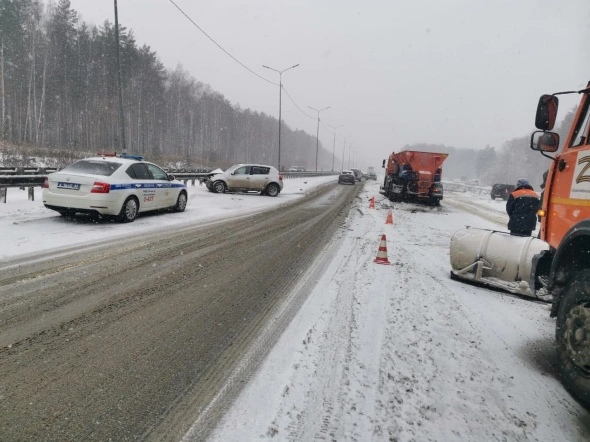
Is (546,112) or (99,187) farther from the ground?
(546,112)

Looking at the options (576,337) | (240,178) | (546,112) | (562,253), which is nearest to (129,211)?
(546,112)

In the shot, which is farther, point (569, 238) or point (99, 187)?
point (99, 187)

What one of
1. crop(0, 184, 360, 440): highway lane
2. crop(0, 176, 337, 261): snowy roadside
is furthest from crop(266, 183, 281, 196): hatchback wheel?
crop(0, 184, 360, 440): highway lane

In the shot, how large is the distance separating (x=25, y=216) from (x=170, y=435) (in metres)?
9.73

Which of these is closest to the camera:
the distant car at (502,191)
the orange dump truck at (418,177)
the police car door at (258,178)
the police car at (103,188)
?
the police car at (103,188)

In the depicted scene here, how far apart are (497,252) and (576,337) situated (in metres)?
2.99

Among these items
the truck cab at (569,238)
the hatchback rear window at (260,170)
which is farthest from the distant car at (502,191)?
the truck cab at (569,238)

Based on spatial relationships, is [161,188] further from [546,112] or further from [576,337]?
[576,337]

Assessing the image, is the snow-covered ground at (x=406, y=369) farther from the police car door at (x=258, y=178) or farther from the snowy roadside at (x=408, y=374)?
the police car door at (x=258, y=178)

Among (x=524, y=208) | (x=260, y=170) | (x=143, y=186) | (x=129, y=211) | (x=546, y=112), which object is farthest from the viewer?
(x=260, y=170)

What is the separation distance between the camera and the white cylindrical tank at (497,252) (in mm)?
5602

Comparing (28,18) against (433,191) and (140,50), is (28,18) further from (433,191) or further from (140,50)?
(433,191)

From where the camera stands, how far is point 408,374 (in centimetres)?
317

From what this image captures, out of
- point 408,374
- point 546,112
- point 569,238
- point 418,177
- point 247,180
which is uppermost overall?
point 546,112
